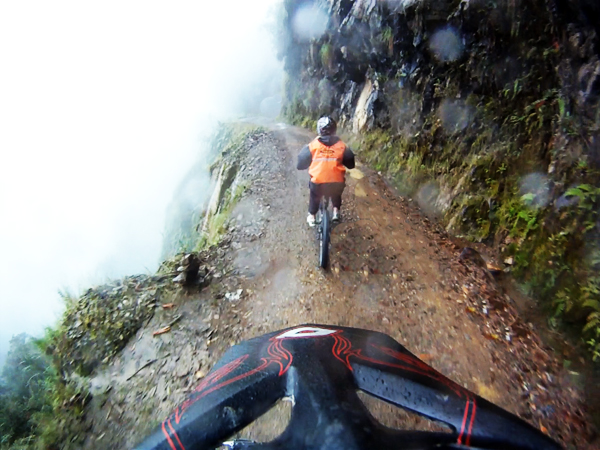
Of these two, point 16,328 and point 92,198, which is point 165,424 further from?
point 92,198

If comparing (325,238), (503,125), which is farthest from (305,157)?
(503,125)

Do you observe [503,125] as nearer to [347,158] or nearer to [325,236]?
[347,158]

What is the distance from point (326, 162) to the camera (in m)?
5.36

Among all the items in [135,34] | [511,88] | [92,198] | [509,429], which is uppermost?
[135,34]

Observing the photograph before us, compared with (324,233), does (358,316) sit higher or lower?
lower

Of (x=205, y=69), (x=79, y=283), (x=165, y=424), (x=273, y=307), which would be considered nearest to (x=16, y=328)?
(x=205, y=69)

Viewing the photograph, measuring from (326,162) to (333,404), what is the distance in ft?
14.2

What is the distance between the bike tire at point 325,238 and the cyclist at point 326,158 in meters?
0.47

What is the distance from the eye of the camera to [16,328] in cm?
4428

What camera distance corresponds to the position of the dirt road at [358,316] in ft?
12.5

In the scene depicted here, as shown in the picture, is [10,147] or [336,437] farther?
[10,147]

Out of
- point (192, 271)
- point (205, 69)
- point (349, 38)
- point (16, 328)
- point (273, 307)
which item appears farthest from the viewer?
point (205, 69)

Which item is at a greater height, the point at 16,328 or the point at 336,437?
the point at 336,437

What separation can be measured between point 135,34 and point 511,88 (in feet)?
265
